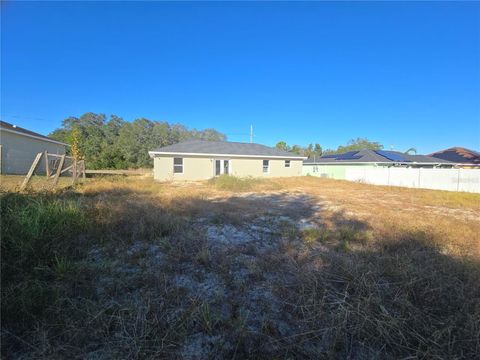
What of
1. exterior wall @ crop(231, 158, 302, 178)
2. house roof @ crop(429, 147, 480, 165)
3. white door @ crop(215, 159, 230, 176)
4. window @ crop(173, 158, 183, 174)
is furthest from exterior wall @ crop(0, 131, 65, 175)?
house roof @ crop(429, 147, 480, 165)

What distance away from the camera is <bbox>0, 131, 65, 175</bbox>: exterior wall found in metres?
14.0

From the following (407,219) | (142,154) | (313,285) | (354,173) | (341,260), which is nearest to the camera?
(313,285)

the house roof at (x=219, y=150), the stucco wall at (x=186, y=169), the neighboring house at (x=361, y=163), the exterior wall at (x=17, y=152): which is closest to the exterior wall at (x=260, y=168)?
the house roof at (x=219, y=150)

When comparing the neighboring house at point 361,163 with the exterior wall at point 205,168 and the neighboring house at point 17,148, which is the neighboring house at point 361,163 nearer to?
the exterior wall at point 205,168

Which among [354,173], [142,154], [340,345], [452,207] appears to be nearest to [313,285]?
[340,345]

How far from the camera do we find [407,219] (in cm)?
643

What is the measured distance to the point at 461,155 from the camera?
30.8 m

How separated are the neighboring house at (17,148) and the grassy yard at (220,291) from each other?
44.2 feet

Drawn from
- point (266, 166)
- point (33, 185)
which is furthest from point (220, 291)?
point (266, 166)

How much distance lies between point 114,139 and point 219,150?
78.3 ft

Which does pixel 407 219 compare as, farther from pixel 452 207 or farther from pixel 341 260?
pixel 452 207

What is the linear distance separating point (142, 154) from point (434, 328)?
36697 mm

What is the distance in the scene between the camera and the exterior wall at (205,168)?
17469mm

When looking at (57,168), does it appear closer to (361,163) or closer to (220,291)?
(220,291)
